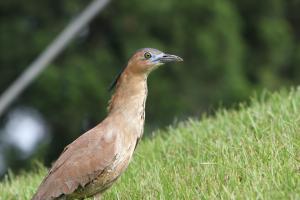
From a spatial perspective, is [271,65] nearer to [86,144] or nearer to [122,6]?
[122,6]

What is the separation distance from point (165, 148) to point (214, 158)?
1.36 meters

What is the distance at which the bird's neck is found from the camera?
21.6ft

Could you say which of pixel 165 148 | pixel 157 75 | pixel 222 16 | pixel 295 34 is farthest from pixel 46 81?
pixel 165 148

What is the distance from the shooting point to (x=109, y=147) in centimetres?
633

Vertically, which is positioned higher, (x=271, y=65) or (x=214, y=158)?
(x=214, y=158)

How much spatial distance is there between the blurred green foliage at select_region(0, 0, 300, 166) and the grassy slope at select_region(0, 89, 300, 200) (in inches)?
293

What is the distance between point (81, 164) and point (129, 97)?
61 centimetres

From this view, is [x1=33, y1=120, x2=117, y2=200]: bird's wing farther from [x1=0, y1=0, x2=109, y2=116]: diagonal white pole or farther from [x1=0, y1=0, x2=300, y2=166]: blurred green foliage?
[x1=0, y1=0, x2=300, y2=166]: blurred green foliage

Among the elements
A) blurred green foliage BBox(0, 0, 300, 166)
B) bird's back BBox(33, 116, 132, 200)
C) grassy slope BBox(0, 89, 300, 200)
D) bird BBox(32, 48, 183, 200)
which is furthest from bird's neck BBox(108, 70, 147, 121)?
blurred green foliage BBox(0, 0, 300, 166)

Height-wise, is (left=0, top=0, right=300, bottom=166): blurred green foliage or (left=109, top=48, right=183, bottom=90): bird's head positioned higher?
(left=109, top=48, right=183, bottom=90): bird's head

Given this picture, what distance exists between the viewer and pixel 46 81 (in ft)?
54.4

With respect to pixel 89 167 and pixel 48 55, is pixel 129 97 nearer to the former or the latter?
pixel 89 167

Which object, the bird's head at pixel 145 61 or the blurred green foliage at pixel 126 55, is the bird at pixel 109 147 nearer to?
the bird's head at pixel 145 61

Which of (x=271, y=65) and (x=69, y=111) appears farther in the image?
(x=271, y=65)
